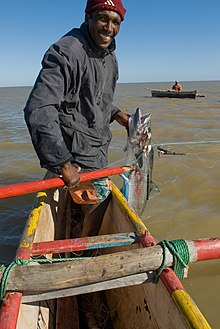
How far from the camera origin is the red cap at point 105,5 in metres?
2.52

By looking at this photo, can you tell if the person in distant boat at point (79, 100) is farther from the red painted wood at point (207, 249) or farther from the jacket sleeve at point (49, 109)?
the red painted wood at point (207, 249)

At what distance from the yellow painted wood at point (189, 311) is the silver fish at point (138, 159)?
→ 209 cm

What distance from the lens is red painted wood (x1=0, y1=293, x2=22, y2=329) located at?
4.98ft

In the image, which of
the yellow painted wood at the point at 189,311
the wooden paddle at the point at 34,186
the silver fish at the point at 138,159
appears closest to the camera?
the yellow painted wood at the point at 189,311

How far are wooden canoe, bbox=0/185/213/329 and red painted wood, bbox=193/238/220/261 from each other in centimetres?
21

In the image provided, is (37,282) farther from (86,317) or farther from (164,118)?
(164,118)

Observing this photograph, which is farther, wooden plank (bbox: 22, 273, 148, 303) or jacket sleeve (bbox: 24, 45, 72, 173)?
jacket sleeve (bbox: 24, 45, 72, 173)

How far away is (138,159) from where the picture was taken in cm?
369

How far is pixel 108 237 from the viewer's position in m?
2.40

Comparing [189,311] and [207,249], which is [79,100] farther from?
[189,311]

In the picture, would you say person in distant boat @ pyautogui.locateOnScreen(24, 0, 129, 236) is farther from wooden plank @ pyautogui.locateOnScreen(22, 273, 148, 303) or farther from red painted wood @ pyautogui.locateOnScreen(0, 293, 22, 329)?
red painted wood @ pyautogui.locateOnScreen(0, 293, 22, 329)

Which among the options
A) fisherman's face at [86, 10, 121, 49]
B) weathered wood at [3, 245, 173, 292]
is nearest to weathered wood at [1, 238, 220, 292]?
weathered wood at [3, 245, 173, 292]

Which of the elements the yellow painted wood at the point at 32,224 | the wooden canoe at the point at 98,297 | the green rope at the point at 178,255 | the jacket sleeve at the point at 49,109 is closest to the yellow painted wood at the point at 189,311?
the wooden canoe at the point at 98,297

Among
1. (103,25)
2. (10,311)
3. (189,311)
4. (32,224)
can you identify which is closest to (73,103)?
(103,25)
